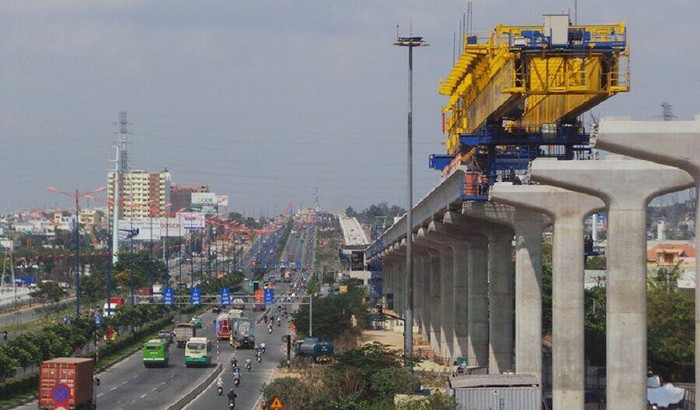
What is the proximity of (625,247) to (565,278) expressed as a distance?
1165 cm

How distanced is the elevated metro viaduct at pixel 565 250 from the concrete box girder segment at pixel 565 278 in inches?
1.4

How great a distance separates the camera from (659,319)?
81812 mm

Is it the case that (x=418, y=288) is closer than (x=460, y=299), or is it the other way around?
(x=460, y=299)

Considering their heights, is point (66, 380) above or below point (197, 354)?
above

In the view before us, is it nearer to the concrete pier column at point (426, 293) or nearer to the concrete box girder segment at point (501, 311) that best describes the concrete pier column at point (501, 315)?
the concrete box girder segment at point (501, 311)

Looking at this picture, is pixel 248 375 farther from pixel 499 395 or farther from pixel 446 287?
pixel 499 395

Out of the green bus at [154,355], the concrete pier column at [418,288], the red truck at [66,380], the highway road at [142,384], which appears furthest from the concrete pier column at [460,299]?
the red truck at [66,380]

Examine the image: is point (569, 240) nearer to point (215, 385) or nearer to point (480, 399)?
point (480, 399)

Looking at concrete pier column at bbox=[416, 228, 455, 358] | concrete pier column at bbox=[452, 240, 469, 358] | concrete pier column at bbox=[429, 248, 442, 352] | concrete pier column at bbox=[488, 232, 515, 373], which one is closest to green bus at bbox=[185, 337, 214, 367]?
concrete pier column at bbox=[452, 240, 469, 358]

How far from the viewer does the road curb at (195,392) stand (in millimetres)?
58156

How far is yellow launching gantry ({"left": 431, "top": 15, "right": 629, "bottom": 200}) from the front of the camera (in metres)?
56.2

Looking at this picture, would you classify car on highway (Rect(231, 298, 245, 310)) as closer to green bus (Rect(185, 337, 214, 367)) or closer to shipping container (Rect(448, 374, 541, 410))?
green bus (Rect(185, 337, 214, 367))

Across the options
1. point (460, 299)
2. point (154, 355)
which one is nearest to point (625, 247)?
point (460, 299)

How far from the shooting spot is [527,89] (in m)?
56.2
